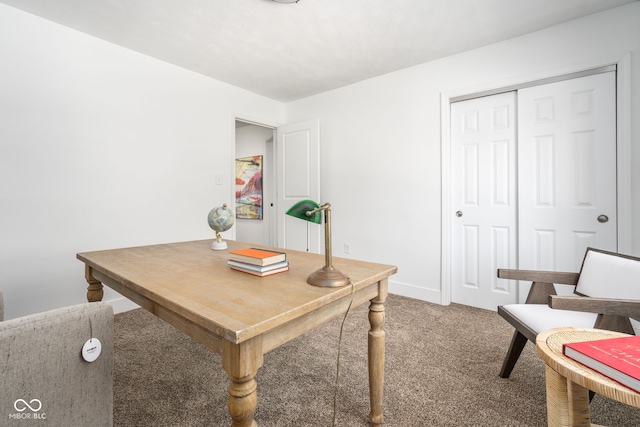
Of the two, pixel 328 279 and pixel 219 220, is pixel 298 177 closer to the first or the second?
pixel 219 220

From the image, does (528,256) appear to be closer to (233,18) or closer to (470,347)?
(470,347)

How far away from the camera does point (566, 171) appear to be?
2.41m

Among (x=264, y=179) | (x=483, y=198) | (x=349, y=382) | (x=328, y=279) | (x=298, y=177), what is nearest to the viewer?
(x=328, y=279)

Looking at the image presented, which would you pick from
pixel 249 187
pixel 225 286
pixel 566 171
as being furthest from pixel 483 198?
pixel 249 187

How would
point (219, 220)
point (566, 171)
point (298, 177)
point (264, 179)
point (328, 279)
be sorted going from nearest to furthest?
point (328, 279) < point (219, 220) < point (566, 171) < point (298, 177) < point (264, 179)

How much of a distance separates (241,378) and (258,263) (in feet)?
1.70

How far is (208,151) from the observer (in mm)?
3410

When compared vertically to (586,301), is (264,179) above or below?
above

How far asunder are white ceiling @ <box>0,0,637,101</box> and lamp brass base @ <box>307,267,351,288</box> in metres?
2.01

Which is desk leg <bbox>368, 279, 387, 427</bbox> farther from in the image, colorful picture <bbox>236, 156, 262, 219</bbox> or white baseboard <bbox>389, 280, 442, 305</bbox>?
colorful picture <bbox>236, 156, 262, 219</bbox>

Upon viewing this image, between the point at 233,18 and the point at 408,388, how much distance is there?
9.25ft

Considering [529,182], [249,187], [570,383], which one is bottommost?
[570,383]

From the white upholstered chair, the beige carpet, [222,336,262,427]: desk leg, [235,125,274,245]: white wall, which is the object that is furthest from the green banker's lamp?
[235,125,274,245]: white wall

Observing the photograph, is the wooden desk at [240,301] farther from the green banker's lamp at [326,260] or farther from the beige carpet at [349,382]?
the beige carpet at [349,382]
